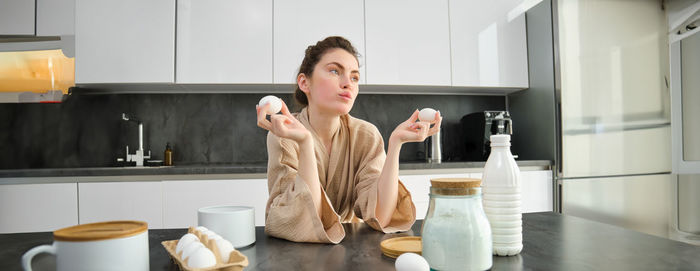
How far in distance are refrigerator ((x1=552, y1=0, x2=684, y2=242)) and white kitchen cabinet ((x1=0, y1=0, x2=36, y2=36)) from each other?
11.2 ft

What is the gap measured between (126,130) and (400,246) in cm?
273

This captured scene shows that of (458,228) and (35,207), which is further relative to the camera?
(35,207)

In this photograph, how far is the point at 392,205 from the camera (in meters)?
1.02

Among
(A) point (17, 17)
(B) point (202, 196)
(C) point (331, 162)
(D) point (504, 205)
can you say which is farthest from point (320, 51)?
(A) point (17, 17)

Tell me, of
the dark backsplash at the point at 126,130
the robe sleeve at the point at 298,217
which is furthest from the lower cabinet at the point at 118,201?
the robe sleeve at the point at 298,217

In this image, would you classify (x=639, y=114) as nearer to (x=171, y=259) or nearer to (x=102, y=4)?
(x=171, y=259)

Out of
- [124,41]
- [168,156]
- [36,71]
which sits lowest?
[168,156]

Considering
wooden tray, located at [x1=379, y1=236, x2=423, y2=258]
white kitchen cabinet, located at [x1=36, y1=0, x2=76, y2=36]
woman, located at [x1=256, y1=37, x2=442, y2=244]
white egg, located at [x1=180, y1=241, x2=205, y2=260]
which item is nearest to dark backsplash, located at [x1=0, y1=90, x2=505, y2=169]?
white kitchen cabinet, located at [x1=36, y1=0, x2=76, y2=36]

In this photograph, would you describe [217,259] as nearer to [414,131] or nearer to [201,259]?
[201,259]

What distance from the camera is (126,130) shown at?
2838 mm

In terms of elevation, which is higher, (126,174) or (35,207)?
(126,174)

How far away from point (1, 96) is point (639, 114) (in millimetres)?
4120

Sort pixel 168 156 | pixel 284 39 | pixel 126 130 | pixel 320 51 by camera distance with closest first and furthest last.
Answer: pixel 320 51 < pixel 284 39 < pixel 168 156 < pixel 126 130

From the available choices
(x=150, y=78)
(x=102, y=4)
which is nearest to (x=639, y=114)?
(x=150, y=78)
